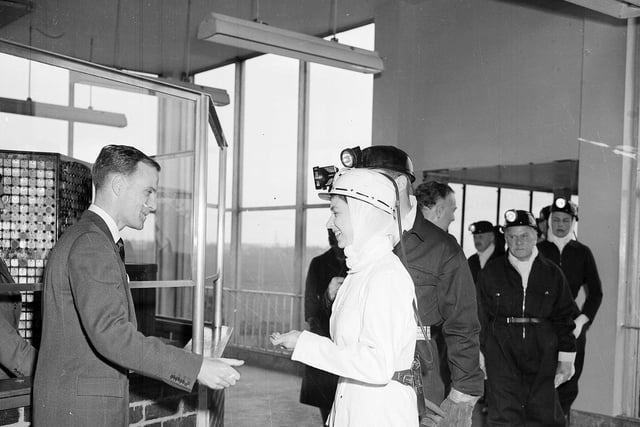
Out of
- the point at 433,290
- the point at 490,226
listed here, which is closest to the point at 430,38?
the point at 490,226

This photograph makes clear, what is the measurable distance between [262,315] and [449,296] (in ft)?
23.0

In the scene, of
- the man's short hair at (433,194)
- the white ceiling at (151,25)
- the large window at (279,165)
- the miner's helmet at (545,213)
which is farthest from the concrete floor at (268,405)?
the white ceiling at (151,25)

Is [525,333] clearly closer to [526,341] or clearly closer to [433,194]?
[526,341]

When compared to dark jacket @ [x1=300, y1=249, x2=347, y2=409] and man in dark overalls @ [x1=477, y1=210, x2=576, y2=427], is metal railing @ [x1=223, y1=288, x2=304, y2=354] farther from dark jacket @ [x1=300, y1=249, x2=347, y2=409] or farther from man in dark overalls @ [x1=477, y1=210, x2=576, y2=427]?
dark jacket @ [x1=300, y1=249, x2=347, y2=409]

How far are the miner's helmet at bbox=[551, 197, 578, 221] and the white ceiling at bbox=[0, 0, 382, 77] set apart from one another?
327cm

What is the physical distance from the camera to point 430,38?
751 cm

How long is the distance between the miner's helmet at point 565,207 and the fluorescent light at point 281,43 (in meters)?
1.85

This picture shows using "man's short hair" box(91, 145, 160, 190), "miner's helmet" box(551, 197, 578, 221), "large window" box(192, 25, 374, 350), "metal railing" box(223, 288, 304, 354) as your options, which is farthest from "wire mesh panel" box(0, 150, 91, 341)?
"metal railing" box(223, 288, 304, 354)

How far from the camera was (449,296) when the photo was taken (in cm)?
264

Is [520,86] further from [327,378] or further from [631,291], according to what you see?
[327,378]

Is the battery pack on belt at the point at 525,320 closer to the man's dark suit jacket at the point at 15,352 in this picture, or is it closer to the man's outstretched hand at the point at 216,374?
the man's outstretched hand at the point at 216,374

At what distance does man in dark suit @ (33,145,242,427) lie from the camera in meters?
1.79

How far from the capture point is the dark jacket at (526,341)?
4.20 metres

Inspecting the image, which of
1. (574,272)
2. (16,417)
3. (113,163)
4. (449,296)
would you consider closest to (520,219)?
(574,272)
